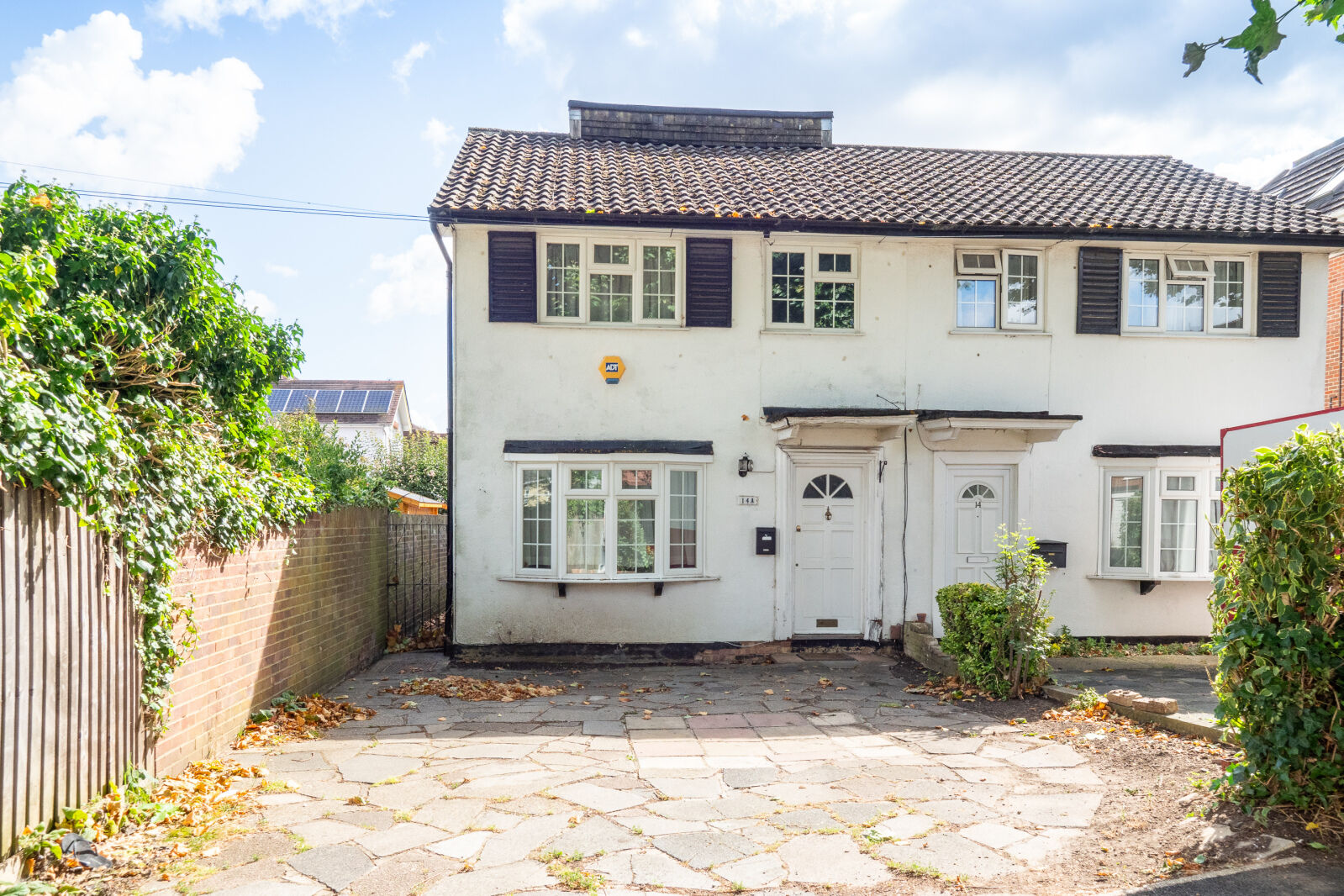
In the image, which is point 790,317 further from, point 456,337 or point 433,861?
point 433,861

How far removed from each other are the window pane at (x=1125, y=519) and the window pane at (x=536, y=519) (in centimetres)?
740

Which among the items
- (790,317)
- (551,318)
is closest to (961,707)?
(790,317)

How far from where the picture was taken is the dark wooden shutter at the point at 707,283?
1099cm

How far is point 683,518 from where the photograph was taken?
35.8 ft

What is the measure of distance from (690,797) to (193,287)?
5.44 m

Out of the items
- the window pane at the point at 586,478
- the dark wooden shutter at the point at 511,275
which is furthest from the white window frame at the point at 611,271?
the window pane at the point at 586,478

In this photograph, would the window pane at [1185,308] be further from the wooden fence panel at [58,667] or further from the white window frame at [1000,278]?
the wooden fence panel at [58,667]

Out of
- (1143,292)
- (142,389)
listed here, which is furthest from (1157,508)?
(142,389)

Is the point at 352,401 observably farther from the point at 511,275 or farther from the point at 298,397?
the point at 511,275

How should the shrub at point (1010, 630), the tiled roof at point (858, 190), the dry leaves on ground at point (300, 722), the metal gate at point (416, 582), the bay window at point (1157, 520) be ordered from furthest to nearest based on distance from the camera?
the metal gate at point (416, 582) → the bay window at point (1157, 520) → the tiled roof at point (858, 190) → the shrub at point (1010, 630) → the dry leaves on ground at point (300, 722)

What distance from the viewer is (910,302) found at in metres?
11.4

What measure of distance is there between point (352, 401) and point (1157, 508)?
116ft

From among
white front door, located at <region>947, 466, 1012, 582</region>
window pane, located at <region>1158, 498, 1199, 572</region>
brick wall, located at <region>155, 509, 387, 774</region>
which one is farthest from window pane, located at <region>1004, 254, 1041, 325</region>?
brick wall, located at <region>155, 509, 387, 774</region>

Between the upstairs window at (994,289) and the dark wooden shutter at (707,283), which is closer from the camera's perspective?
the dark wooden shutter at (707,283)
